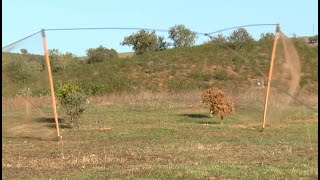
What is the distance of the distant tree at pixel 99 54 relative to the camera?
202 feet

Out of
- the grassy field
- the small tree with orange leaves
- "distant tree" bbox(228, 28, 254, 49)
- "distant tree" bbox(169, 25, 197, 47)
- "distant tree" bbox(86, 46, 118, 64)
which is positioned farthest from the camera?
"distant tree" bbox(169, 25, 197, 47)

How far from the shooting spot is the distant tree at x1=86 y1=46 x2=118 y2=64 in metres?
61.7

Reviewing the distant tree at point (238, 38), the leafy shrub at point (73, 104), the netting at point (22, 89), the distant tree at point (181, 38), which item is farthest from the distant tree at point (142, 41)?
the netting at point (22, 89)

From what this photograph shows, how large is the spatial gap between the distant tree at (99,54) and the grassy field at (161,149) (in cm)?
4097

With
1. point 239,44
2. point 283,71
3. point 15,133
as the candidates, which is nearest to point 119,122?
point 15,133

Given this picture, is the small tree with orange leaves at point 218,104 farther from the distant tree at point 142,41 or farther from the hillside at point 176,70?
the distant tree at point 142,41

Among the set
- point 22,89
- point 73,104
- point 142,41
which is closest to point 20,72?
point 22,89

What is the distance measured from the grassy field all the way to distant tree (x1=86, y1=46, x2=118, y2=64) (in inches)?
1613

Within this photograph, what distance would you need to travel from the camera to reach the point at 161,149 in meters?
11.5

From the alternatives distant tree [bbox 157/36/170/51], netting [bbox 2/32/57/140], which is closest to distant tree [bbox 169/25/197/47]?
distant tree [bbox 157/36/170/51]

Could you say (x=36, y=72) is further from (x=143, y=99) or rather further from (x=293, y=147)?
(x=143, y=99)

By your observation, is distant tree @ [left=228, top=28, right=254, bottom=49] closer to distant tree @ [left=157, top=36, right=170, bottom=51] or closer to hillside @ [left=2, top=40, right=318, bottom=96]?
hillside @ [left=2, top=40, right=318, bottom=96]

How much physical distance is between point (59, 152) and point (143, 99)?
19917 millimetres

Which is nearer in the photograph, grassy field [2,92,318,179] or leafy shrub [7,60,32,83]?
grassy field [2,92,318,179]
